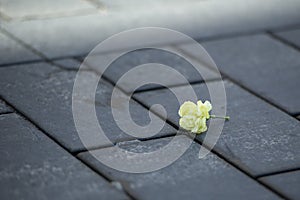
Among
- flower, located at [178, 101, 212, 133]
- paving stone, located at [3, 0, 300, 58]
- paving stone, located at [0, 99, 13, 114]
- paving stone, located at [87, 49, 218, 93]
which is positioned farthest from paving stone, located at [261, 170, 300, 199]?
paving stone, located at [3, 0, 300, 58]

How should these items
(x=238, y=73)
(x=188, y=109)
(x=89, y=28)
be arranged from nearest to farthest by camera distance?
(x=188, y=109), (x=238, y=73), (x=89, y=28)

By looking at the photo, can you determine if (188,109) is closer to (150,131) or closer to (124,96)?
(150,131)

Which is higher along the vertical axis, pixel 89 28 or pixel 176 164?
pixel 89 28

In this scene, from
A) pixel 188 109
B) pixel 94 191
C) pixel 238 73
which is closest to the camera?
pixel 94 191

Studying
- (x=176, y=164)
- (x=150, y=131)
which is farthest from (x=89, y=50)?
(x=176, y=164)

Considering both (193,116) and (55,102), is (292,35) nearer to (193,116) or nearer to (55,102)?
(193,116)

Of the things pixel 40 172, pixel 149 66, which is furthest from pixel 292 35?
pixel 40 172

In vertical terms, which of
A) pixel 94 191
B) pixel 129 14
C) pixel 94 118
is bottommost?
pixel 94 191

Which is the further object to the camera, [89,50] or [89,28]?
[89,28]
